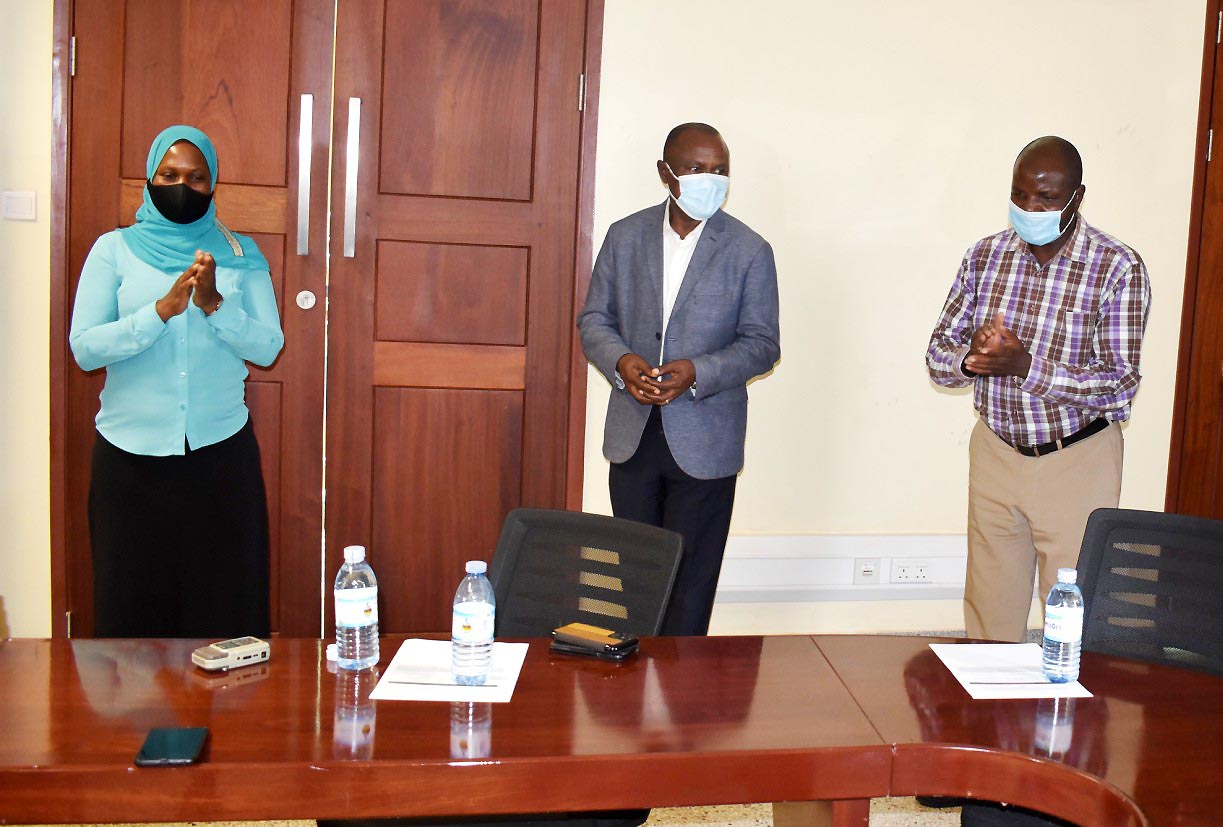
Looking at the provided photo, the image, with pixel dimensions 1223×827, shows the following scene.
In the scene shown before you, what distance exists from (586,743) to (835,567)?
8.60 feet

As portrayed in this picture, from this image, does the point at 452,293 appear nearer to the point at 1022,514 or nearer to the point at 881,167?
the point at 881,167

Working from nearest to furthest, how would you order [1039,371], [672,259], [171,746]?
[171,746] → [1039,371] → [672,259]

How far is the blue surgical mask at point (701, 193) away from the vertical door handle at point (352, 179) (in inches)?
43.2

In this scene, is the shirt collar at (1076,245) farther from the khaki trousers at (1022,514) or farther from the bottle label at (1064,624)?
the bottle label at (1064,624)

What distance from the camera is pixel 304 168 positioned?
3.53 meters

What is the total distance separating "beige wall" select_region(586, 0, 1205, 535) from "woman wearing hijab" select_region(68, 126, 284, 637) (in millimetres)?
Answer: 1262

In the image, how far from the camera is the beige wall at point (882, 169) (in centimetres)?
371

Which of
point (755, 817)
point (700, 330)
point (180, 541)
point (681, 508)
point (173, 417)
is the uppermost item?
point (700, 330)

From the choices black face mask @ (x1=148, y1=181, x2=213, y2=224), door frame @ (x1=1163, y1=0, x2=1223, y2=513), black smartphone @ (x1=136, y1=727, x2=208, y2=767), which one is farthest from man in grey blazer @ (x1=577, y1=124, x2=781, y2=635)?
door frame @ (x1=1163, y1=0, x2=1223, y2=513)

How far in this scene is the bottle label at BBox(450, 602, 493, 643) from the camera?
1700 mm

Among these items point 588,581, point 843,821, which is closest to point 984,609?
point 588,581

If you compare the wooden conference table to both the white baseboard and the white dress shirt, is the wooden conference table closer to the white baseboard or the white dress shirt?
the white dress shirt

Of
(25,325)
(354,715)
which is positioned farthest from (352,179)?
(354,715)

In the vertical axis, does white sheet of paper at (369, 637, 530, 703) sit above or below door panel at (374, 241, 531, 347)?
below
